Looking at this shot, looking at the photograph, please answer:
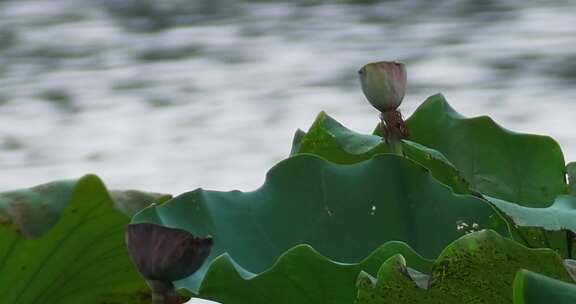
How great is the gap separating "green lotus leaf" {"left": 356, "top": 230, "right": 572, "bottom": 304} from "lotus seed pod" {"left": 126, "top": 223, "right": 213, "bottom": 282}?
11 centimetres

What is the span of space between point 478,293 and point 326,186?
235 mm

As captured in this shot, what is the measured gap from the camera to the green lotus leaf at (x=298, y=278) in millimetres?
914

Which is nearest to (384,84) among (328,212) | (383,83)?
(383,83)

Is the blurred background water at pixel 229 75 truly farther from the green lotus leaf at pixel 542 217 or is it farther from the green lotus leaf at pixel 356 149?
the green lotus leaf at pixel 542 217

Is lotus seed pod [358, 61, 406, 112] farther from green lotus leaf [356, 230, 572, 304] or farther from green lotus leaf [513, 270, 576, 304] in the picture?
green lotus leaf [513, 270, 576, 304]

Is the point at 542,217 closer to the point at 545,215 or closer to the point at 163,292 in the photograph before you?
the point at 545,215

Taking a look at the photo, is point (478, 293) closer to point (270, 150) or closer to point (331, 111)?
point (270, 150)

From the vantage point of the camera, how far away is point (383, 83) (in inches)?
Answer: 39.8

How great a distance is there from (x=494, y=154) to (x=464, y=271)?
1.30ft

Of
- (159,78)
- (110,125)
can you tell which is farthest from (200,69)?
(110,125)

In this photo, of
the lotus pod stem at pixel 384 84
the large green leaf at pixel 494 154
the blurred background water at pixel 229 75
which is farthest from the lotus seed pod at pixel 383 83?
the blurred background water at pixel 229 75

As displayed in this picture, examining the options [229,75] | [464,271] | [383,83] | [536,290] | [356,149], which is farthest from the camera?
[229,75]

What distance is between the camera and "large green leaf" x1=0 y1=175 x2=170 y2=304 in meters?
1.06

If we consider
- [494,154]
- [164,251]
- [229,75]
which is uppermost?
[164,251]
